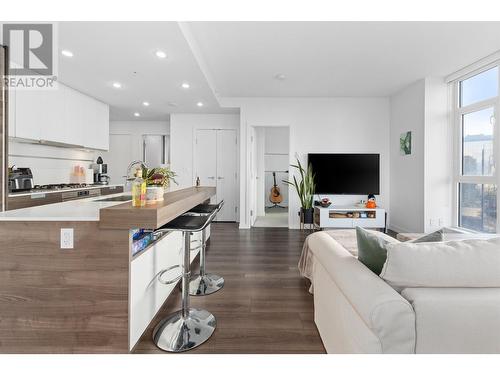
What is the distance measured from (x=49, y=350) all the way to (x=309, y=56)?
3796 mm

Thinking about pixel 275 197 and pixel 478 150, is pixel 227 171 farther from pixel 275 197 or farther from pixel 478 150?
pixel 478 150

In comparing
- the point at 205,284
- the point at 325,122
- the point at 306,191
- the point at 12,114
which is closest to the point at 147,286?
the point at 205,284

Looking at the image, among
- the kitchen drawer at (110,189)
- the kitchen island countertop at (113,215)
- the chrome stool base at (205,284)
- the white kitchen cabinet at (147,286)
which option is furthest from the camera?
the kitchen drawer at (110,189)

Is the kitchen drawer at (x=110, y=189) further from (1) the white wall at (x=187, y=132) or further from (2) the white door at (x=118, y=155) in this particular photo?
(2) the white door at (x=118, y=155)

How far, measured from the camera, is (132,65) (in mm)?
3201

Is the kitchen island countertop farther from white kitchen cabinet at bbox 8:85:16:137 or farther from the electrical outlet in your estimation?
white kitchen cabinet at bbox 8:85:16:137

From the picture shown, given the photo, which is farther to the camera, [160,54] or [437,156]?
[437,156]

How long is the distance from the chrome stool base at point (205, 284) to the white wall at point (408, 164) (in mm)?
3579

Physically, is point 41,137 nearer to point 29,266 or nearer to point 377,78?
point 29,266

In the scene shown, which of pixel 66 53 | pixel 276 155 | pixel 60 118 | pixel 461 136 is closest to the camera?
pixel 66 53

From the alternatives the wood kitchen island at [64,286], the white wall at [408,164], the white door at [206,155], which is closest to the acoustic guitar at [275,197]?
the white door at [206,155]

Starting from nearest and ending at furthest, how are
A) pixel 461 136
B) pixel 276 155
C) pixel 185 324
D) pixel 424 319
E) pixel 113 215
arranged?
pixel 424 319
pixel 113 215
pixel 185 324
pixel 461 136
pixel 276 155

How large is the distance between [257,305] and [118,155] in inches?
220

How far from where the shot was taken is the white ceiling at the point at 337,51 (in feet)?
9.17
